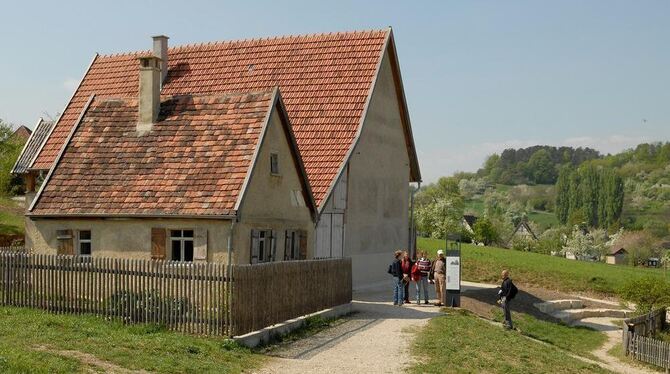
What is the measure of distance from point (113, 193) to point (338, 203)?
11.5 m

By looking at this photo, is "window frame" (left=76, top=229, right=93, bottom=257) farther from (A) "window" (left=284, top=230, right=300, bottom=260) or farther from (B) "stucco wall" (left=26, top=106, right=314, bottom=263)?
(A) "window" (left=284, top=230, right=300, bottom=260)

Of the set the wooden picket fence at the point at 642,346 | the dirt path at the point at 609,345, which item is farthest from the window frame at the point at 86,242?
the wooden picket fence at the point at 642,346

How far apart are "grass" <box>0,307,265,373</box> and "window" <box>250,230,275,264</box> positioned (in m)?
5.01

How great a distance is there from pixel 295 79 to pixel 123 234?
1503cm

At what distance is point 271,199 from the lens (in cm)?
2445

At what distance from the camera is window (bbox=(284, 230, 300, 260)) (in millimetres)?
26484

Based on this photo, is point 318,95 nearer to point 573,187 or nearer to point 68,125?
point 68,125

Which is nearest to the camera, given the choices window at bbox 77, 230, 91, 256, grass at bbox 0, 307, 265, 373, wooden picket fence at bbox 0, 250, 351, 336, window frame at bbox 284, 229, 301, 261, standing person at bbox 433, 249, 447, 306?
grass at bbox 0, 307, 265, 373

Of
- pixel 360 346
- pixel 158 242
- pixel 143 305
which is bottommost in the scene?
pixel 360 346

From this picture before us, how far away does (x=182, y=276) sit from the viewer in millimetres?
19203

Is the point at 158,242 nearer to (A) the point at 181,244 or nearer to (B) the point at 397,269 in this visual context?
(A) the point at 181,244

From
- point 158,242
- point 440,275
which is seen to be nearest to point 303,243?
point 440,275

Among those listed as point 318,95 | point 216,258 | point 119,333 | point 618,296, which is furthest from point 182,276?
point 618,296

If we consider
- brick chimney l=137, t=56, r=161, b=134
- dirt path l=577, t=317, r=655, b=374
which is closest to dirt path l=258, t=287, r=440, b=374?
dirt path l=577, t=317, r=655, b=374
